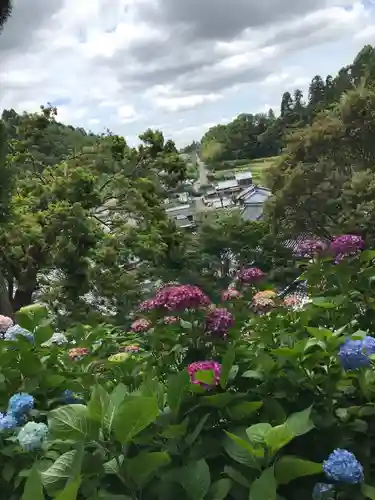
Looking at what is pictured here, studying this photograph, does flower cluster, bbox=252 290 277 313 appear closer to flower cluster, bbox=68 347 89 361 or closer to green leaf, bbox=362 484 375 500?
flower cluster, bbox=68 347 89 361

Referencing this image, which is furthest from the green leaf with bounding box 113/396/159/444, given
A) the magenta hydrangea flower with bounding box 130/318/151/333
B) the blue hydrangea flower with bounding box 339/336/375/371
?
the magenta hydrangea flower with bounding box 130/318/151/333

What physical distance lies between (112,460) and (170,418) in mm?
113

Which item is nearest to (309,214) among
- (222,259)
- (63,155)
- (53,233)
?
(222,259)

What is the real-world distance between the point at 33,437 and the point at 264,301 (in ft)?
2.31

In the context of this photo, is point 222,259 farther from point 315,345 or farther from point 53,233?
point 315,345

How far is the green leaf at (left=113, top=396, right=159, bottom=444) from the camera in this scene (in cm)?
70

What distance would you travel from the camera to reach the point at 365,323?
1.14 metres

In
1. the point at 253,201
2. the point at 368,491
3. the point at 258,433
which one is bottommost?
the point at 253,201

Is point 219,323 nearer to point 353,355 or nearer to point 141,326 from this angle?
point 353,355

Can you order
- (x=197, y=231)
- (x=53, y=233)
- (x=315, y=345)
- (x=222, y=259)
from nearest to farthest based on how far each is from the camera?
(x=315, y=345) → (x=53, y=233) → (x=222, y=259) → (x=197, y=231)

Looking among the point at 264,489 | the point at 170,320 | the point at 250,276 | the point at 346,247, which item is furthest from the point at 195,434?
the point at 250,276

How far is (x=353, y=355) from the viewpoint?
0.91 meters

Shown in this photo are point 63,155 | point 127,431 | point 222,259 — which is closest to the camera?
point 127,431

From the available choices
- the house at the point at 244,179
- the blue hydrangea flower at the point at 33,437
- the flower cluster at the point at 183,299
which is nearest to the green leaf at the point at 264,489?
the blue hydrangea flower at the point at 33,437
